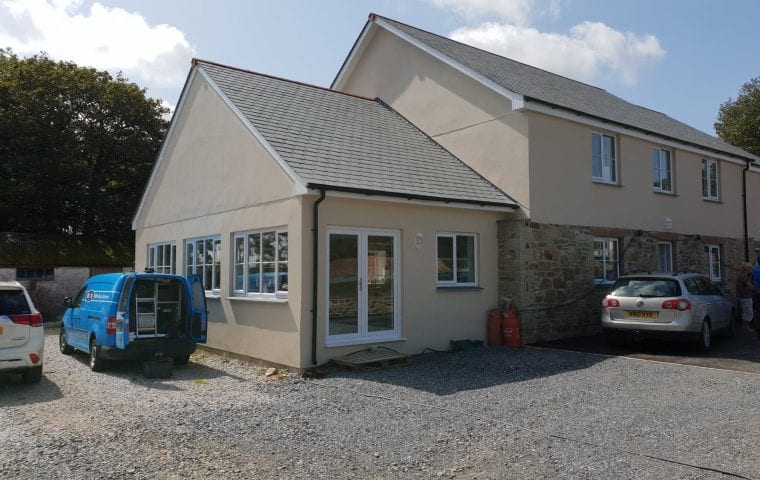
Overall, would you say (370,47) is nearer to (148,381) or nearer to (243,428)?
(148,381)

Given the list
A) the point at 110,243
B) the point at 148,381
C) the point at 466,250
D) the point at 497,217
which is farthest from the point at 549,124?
the point at 110,243

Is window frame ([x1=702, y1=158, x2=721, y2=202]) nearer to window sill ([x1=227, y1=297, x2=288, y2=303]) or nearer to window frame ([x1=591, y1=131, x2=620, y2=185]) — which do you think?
window frame ([x1=591, y1=131, x2=620, y2=185])

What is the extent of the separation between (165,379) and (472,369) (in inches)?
206

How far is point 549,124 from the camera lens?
45.9ft

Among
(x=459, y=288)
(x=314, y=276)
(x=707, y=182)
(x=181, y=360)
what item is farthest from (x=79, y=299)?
(x=707, y=182)

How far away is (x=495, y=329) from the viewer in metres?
12.8

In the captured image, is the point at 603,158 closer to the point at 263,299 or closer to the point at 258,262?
the point at 258,262

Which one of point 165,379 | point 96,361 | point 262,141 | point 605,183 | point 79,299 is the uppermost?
point 262,141

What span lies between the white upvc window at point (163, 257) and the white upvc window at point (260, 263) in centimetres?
364

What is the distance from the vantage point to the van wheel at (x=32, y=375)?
9.33m

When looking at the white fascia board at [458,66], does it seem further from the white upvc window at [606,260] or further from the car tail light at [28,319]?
the car tail light at [28,319]

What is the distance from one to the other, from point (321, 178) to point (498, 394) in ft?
15.3

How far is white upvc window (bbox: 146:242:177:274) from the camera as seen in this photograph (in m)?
15.4

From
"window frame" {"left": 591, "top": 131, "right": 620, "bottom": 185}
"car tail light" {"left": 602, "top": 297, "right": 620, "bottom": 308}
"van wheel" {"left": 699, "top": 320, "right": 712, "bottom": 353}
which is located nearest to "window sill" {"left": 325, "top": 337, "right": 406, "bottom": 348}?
"car tail light" {"left": 602, "top": 297, "right": 620, "bottom": 308}
